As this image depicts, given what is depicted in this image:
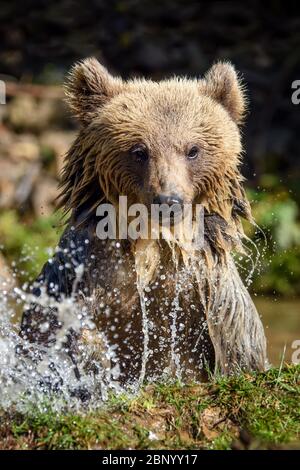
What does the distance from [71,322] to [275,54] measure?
8953mm

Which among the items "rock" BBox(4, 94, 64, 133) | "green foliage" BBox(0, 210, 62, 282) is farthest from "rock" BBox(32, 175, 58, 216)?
"rock" BBox(4, 94, 64, 133)

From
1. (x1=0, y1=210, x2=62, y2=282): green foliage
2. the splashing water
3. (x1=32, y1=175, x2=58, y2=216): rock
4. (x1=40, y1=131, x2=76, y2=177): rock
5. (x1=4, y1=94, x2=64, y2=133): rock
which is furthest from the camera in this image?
(x1=4, y1=94, x2=64, y2=133): rock

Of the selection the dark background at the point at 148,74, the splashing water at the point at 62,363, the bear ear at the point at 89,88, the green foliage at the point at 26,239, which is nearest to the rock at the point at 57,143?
the dark background at the point at 148,74

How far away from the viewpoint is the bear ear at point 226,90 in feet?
19.2

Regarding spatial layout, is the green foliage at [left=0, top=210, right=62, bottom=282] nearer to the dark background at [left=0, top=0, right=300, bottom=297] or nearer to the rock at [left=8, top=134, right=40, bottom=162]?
the dark background at [left=0, top=0, right=300, bottom=297]

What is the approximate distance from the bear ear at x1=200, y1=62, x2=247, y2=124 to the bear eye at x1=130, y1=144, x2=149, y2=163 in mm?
616

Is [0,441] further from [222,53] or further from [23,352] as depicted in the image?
[222,53]

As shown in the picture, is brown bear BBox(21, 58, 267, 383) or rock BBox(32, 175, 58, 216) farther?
rock BBox(32, 175, 58, 216)

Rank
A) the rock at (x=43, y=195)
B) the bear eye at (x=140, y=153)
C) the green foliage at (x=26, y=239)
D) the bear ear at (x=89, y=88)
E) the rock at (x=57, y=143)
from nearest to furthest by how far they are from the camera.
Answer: the bear eye at (x=140, y=153) < the bear ear at (x=89, y=88) < the green foliage at (x=26, y=239) < the rock at (x=43, y=195) < the rock at (x=57, y=143)

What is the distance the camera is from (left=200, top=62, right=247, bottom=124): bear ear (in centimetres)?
586

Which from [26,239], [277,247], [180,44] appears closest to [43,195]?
[26,239]

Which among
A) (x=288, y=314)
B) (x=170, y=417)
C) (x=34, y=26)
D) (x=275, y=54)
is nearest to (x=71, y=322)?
(x=170, y=417)

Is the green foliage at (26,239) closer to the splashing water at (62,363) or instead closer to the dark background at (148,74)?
the dark background at (148,74)

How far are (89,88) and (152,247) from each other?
1009 mm
